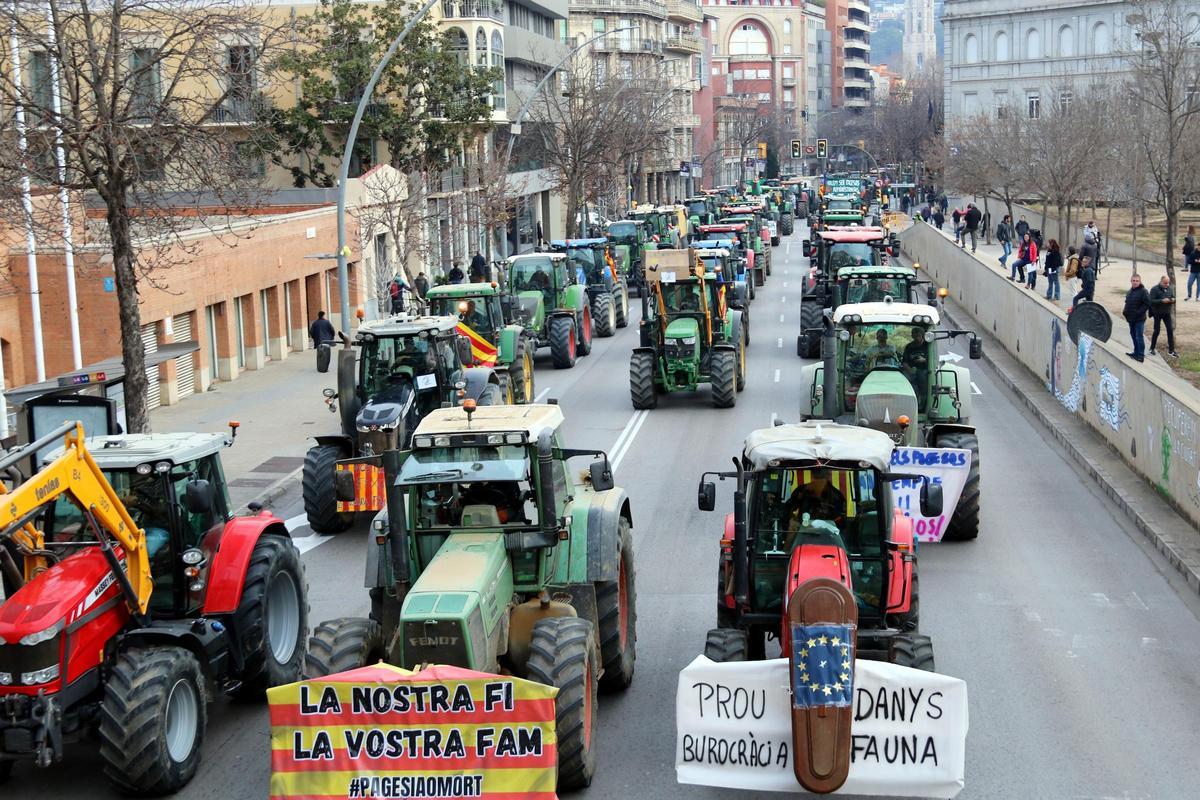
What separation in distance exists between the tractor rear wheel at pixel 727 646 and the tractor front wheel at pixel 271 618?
354 cm

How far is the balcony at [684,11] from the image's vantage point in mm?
115150

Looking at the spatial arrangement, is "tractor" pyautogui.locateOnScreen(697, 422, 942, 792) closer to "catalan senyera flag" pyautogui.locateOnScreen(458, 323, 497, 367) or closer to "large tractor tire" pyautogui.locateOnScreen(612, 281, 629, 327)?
"catalan senyera flag" pyautogui.locateOnScreen(458, 323, 497, 367)

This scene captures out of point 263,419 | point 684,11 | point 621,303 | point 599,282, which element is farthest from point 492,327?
point 684,11

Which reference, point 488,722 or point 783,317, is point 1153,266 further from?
point 488,722

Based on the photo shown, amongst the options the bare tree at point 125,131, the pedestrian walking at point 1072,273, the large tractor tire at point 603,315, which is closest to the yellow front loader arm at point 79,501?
the bare tree at point 125,131

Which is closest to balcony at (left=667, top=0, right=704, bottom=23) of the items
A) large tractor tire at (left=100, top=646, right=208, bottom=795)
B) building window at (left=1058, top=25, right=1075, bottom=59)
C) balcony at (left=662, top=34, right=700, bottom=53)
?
balcony at (left=662, top=34, right=700, bottom=53)

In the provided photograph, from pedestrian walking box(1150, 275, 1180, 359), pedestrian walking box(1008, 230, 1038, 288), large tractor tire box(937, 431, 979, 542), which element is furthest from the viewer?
pedestrian walking box(1008, 230, 1038, 288)

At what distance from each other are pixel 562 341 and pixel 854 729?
24515mm

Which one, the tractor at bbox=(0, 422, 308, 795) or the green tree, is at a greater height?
the green tree

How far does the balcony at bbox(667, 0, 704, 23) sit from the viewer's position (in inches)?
4533

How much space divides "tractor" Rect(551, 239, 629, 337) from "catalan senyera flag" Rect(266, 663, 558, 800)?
29213 mm

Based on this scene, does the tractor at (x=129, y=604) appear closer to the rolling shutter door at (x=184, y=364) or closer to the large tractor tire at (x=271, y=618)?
the large tractor tire at (x=271, y=618)

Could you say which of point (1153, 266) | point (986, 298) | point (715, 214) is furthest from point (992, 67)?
point (986, 298)

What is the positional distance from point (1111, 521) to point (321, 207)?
28.4m
